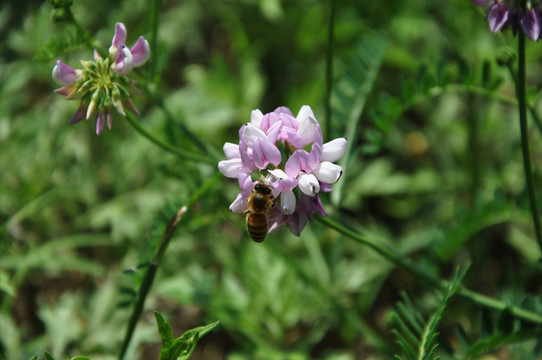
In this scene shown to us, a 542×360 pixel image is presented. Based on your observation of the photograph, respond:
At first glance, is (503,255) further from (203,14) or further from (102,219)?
(203,14)

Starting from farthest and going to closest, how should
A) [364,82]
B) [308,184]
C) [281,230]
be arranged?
[281,230], [364,82], [308,184]

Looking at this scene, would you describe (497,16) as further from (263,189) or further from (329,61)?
(263,189)

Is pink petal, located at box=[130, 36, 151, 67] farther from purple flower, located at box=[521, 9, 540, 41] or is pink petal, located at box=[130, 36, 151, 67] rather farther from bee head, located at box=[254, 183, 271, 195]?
purple flower, located at box=[521, 9, 540, 41]

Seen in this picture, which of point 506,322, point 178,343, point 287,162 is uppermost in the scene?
point 287,162

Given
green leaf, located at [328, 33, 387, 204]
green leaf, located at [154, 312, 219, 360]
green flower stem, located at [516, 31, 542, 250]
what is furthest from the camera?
green leaf, located at [328, 33, 387, 204]

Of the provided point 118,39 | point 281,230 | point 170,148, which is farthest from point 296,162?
point 281,230

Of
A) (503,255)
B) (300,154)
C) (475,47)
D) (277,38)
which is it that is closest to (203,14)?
(277,38)

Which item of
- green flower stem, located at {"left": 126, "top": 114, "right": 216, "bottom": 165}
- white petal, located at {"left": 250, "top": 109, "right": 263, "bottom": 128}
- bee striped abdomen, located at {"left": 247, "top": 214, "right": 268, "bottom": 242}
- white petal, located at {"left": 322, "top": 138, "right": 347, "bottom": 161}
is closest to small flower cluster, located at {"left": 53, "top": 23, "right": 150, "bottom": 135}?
green flower stem, located at {"left": 126, "top": 114, "right": 216, "bottom": 165}

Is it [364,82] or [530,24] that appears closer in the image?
[530,24]
